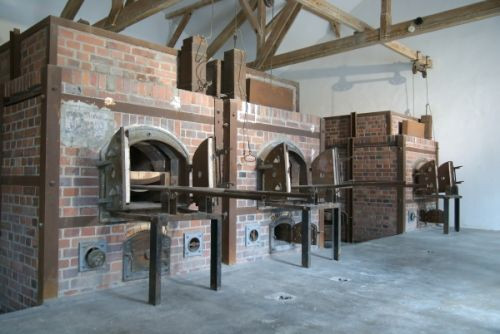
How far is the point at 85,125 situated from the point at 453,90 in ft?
23.2

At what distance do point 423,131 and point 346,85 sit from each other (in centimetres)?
214

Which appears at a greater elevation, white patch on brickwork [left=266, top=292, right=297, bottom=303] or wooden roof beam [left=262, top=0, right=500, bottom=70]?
wooden roof beam [left=262, top=0, right=500, bottom=70]

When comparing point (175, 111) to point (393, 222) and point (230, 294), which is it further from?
point (393, 222)

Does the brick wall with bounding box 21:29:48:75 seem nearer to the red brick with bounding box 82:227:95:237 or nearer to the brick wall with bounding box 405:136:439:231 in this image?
the red brick with bounding box 82:227:95:237

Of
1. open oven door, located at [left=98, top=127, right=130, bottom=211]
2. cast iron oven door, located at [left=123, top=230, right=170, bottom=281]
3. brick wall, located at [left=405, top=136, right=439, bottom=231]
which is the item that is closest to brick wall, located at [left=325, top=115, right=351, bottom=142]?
brick wall, located at [left=405, top=136, right=439, bottom=231]

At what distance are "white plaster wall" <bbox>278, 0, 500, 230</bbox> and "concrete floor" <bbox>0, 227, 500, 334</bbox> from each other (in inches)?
139

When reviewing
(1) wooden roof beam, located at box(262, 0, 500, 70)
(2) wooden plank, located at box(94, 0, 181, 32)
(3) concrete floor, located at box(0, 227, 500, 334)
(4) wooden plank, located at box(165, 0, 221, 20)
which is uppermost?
(4) wooden plank, located at box(165, 0, 221, 20)

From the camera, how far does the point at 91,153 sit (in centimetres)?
312

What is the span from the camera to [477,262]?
14.7 feet

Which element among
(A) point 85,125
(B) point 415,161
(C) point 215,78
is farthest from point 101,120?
(B) point 415,161

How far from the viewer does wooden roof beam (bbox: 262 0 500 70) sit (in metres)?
5.82

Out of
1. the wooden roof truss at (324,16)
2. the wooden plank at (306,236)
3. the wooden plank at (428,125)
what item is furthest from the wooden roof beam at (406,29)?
the wooden plank at (306,236)

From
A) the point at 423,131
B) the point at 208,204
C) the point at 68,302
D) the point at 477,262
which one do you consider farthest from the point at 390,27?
the point at 68,302

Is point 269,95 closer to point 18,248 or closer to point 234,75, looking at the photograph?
point 234,75
